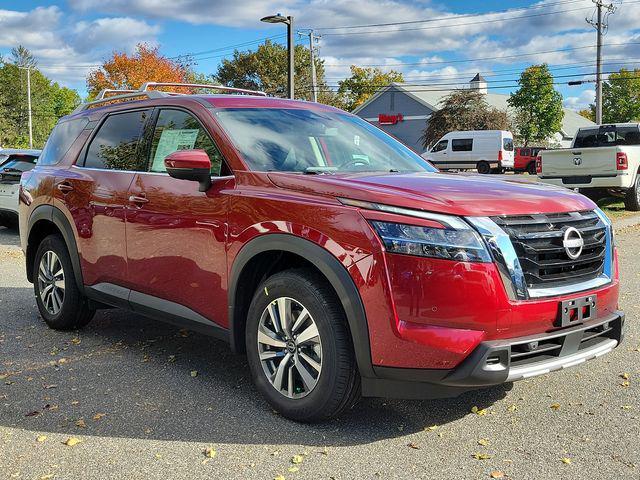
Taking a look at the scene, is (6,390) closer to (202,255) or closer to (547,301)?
(202,255)

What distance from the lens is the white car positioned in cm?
1247

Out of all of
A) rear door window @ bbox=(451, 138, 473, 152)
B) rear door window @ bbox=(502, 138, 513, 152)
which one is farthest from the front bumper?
rear door window @ bbox=(451, 138, 473, 152)

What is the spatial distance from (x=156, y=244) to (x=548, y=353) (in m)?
2.51

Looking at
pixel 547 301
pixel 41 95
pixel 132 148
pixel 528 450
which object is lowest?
pixel 528 450

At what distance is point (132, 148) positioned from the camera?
16.0 ft

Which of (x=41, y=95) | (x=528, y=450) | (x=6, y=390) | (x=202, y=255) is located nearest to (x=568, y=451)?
(x=528, y=450)

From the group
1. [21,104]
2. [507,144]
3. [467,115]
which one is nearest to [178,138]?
[507,144]

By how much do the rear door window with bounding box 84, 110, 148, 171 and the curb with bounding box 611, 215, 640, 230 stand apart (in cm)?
1048

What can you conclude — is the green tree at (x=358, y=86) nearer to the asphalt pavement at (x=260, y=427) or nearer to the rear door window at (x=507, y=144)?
the rear door window at (x=507, y=144)

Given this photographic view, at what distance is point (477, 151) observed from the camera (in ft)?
132

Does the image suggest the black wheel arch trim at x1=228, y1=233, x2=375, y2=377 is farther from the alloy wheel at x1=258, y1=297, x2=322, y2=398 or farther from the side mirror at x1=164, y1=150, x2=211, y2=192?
the side mirror at x1=164, y1=150, x2=211, y2=192

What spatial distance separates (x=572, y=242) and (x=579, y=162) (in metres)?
12.2

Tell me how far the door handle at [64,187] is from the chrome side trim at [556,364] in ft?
12.2

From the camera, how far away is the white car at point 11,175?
12469mm
